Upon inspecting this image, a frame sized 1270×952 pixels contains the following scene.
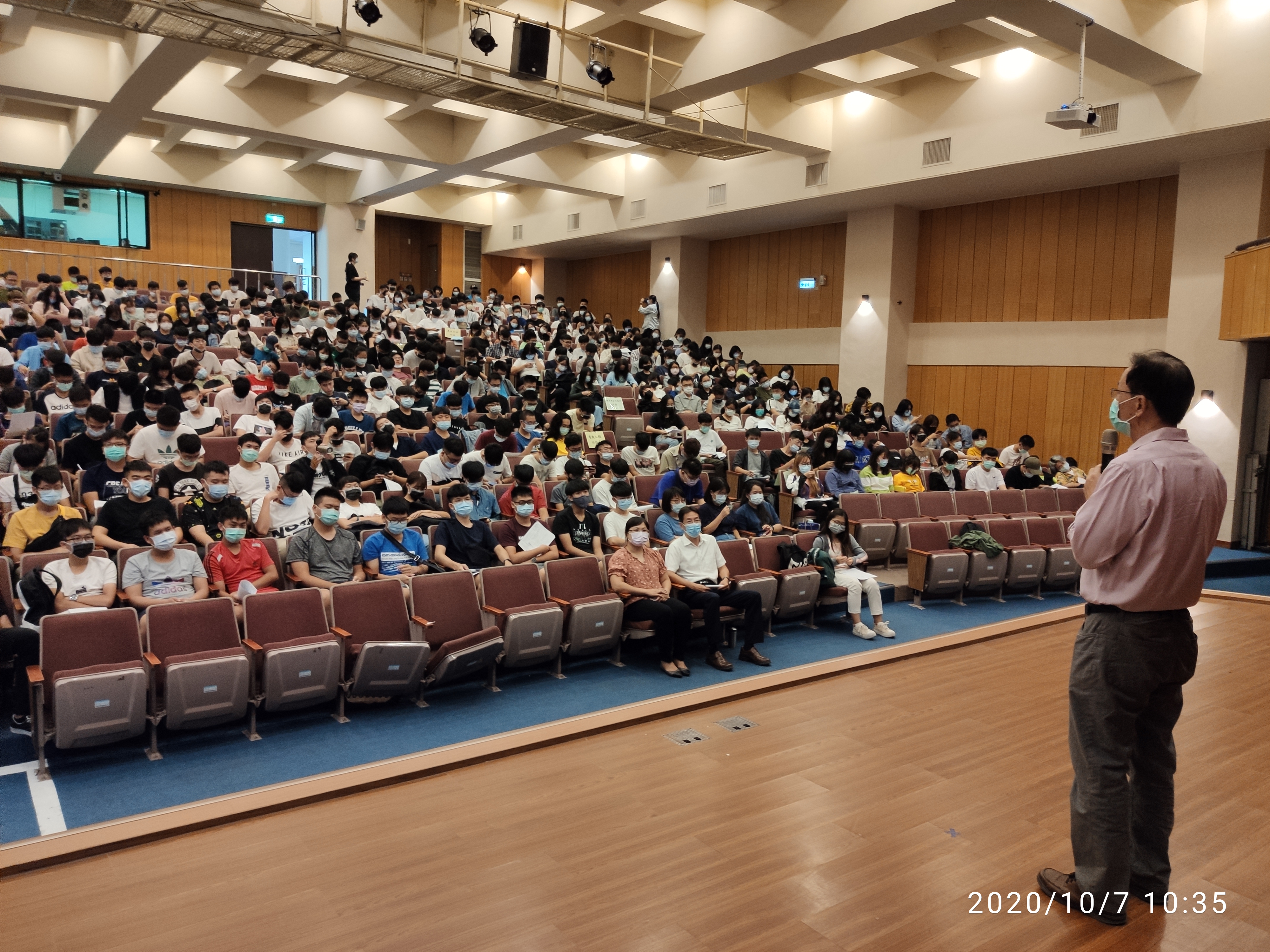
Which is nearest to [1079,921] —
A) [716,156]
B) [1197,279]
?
[716,156]

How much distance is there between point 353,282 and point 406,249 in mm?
4835

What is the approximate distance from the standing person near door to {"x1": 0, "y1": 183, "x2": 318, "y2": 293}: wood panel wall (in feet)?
3.82

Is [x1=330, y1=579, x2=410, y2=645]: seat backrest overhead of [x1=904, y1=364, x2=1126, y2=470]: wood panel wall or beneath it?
beneath

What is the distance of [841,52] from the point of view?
328 inches

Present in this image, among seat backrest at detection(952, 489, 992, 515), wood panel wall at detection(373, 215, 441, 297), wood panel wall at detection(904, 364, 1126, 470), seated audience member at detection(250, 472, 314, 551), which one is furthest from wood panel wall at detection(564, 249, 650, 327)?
seated audience member at detection(250, 472, 314, 551)

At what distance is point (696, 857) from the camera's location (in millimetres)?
2572

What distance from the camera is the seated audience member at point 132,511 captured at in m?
4.82

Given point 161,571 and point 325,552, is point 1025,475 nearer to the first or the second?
point 325,552

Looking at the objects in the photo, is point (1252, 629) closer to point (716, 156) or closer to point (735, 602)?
point (735, 602)

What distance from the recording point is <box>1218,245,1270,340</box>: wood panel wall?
8.54 m

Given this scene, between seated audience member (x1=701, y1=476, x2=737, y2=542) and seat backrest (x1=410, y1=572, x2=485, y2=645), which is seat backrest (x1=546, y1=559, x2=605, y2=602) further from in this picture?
seated audience member (x1=701, y1=476, x2=737, y2=542)

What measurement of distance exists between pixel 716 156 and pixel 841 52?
6.88 feet

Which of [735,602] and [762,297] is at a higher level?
[762,297]

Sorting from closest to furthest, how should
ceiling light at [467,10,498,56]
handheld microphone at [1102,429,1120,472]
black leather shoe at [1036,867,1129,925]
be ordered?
black leather shoe at [1036,867,1129,925], handheld microphone at [1102,429,1120,472], ceiling light at [467,10,498,56]
